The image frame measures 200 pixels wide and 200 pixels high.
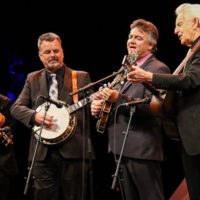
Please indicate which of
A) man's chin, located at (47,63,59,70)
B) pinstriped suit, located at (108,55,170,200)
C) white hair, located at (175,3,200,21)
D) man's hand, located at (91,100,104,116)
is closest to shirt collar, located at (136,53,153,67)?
pinstriped suit, located at (108,55,170,200)

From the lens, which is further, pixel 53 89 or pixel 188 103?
pixel 53 89

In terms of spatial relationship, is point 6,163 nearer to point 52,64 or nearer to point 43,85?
point 43,85

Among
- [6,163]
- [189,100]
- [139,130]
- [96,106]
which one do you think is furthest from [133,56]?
[6,163]

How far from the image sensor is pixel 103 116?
2984 millimetres

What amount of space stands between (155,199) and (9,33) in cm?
463

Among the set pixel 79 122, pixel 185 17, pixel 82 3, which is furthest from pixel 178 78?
pixel 82 3

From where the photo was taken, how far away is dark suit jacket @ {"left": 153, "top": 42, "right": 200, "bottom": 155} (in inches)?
85.6

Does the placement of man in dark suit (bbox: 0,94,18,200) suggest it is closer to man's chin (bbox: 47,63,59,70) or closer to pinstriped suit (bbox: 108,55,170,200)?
man's chin (bbox: 47,63,59,70)

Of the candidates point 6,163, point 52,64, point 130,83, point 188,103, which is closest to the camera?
point 188,103

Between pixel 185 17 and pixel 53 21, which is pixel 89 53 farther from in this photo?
pixel 185 17

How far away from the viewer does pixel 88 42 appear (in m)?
5.73

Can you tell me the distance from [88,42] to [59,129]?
2701 mm

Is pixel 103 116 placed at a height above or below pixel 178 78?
below

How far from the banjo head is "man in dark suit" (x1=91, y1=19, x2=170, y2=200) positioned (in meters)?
0.48
